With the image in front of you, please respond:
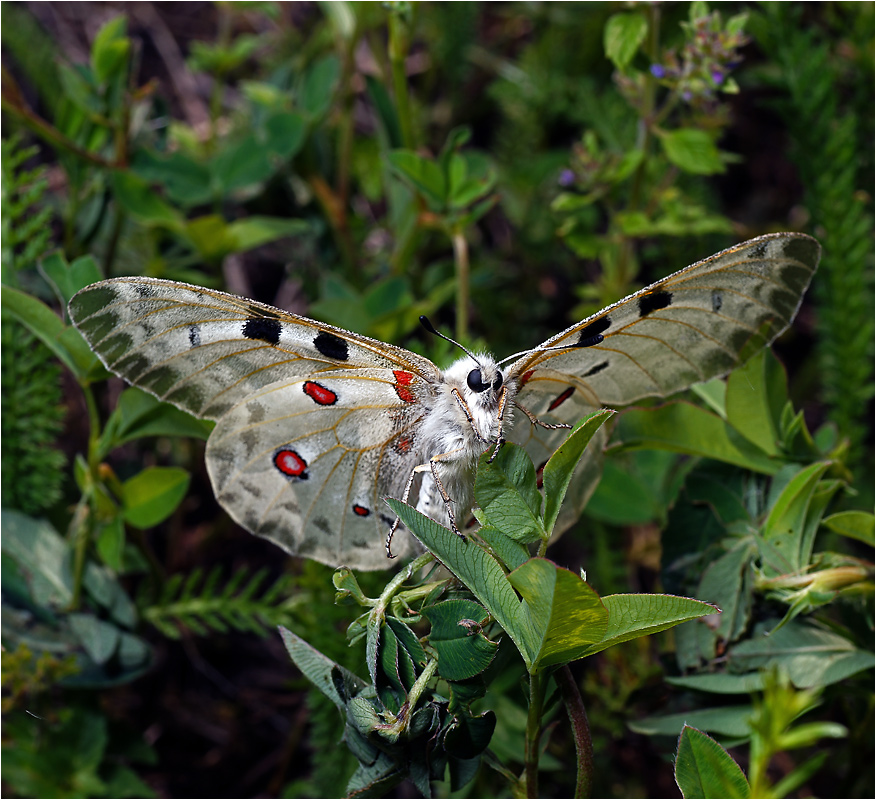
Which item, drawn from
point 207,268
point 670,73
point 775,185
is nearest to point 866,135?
point 775,185

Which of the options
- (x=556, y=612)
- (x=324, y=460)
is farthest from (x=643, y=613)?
(x=324, y=460)

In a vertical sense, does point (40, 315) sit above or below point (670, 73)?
below

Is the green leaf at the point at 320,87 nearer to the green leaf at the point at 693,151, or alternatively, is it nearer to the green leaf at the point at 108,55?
the green leaf at the point at 108,55

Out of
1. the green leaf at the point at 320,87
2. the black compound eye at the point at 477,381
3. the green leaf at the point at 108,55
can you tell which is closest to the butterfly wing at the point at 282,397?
the black compound eye at the point at 477,381

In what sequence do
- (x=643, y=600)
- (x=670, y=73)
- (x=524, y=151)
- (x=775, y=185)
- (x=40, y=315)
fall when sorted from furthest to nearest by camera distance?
(x=775, y=185) → (x=524, y=151) → (x=670, y=73) → (x=40, y=315) → (x=643, y=600)

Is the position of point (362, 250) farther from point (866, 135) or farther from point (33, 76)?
point (866, 135)

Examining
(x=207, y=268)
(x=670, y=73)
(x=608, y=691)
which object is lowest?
(x=608, y=691)

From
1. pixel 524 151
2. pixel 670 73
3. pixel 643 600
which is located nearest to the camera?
pixel 643 600

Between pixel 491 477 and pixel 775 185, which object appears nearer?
pixel 491 477
